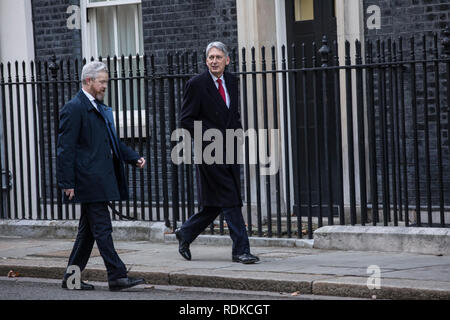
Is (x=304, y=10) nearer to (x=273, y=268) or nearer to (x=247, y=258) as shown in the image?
(x=247, y=258)

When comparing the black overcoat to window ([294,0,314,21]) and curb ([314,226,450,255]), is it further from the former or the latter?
window ([294,0,314,21])

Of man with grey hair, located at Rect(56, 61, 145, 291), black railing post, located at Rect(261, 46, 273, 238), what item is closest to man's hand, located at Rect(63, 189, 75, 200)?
man with grey hair, located at Rect(56, 61, 145, 291)

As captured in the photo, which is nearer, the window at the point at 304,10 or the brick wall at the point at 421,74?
the brick wall at the point at 421,74

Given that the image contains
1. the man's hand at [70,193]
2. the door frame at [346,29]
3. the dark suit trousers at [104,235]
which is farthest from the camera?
the door frame at [346,29]

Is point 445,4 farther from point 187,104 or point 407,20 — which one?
point 187,104

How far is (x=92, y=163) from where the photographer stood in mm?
8867

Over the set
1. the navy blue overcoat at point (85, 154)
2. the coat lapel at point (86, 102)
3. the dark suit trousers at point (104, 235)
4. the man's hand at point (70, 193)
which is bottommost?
the dark suit trousers at point (104, 235)

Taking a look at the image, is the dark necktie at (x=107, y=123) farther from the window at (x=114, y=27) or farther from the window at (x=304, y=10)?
the window at (x=114, y=27)

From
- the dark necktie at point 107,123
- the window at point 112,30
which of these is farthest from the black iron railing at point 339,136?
the dark necktie at point 107,123

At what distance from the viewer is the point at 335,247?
35.2 ft

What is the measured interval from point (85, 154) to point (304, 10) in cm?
495

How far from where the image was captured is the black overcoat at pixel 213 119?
9.83m
